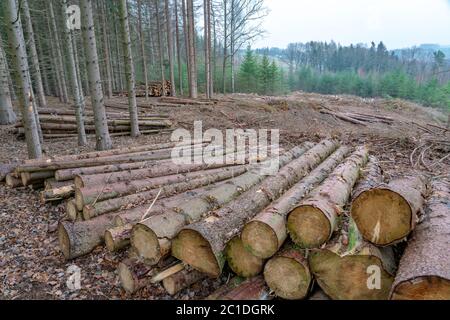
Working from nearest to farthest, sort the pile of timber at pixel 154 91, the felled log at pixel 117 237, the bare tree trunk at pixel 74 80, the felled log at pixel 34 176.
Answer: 1. the felled log at pixel 117 237
2. the felled log at pixel 34 176
3. the bare tree trunk at pixel 74 80
4. the pile of timber at pixel 154 91

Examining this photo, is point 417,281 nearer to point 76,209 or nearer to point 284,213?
point 284,213

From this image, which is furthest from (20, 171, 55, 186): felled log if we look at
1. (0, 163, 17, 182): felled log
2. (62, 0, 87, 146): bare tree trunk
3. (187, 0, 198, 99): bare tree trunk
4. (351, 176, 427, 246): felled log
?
(187, 0, 198, 99): bare tree trunk

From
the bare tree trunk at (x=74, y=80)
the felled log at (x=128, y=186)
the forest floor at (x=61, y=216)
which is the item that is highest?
the bare tree trunk at (x=74, y=80)

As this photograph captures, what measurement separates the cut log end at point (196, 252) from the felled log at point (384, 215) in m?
1.36

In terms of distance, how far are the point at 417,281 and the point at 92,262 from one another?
3.15m

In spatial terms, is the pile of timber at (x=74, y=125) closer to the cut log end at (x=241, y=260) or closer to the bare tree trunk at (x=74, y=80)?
the bare tree trunk at (x=74, y=80)

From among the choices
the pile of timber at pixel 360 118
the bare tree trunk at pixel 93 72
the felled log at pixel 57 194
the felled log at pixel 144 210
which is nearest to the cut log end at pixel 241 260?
the felled log at pixel 144 210

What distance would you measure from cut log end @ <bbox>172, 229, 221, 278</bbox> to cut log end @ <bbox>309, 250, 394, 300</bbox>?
35.5 inches

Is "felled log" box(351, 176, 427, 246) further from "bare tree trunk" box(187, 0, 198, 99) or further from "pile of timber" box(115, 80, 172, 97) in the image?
"pile of timber" box(115, 80, 172, 97)

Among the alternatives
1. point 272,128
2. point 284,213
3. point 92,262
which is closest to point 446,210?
point 284,213

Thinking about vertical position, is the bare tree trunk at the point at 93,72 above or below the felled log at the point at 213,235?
above

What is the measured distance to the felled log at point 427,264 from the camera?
1835 mm

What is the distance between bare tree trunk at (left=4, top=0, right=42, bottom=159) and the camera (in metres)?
5.03

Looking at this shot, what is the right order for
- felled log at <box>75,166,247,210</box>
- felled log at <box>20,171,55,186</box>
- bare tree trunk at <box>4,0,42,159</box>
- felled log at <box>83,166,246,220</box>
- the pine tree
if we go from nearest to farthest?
felled log at <box>83,166,246,220</box> < felled log at <box>75,166,247,210</box> < felled log at <box>20,171,55,186</box> < bare tree trunk at <box>4,0,42,159</box> < the pine tree
